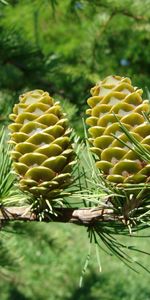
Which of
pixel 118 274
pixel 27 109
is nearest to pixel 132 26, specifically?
pixel 118 274

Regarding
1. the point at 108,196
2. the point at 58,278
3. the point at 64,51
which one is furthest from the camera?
the point at 64,51

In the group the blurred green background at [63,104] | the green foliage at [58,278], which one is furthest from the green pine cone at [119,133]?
the green foliage at [58,278]

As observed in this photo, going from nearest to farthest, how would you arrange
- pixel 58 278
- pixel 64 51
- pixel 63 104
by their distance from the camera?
pixel 63 104 < pixel 58 278 < pixel 64 51

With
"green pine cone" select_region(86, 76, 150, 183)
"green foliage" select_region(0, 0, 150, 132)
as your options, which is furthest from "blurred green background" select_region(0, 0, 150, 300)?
"green pine cone" select_region(86, 76, 150, 183)

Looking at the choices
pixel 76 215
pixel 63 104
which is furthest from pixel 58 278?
pixel 76 215

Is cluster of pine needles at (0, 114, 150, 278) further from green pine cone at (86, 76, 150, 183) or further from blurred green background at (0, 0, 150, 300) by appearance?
blurred green background at (0, 0, 150, 300)

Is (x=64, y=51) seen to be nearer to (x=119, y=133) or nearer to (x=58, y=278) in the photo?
(x=58, y=278)
